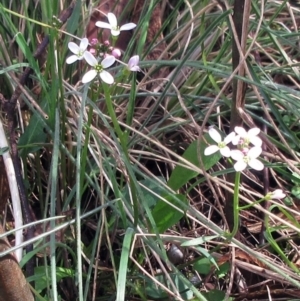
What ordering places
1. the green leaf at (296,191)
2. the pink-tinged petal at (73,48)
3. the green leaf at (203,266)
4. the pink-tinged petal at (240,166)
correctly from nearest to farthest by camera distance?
1. the pink-tinged petal at (240,166)
2. the pink-tinged petal at (73,48)
3. the green leaf at (203,266)
4. the green leaf at (296,191)

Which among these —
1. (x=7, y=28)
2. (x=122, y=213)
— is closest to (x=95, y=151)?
(x=122, y=213)

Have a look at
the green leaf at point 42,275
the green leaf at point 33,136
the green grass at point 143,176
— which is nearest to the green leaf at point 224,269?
the green grass at point 143,176

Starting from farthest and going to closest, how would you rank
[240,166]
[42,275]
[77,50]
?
[42,275] → [77,50] → [240,166]

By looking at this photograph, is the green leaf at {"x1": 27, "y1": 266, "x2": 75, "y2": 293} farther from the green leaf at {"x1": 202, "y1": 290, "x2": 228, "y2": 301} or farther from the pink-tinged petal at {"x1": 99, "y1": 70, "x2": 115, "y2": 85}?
the pink-tinged petal at {"x1": 99, "y1": 70, "x2": 115, "y2": 85}

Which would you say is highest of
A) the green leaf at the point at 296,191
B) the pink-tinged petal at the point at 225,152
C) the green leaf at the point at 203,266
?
the pink-tinged petal at the point at 225,152

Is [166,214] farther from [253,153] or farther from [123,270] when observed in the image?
[253,153]

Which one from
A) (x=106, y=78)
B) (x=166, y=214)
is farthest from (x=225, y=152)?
(x=166, y=214)

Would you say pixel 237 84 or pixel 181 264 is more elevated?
pixel 237 84

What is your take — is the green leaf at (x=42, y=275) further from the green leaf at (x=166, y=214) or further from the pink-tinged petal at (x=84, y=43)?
the pink-tinged petal at (x=84, y=43)

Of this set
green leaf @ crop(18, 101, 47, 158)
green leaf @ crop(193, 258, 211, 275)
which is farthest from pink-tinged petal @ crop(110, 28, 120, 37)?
green leaf @ crop(193, 258, 211, 275)

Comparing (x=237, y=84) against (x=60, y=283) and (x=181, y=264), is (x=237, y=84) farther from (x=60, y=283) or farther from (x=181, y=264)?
(x=60, y=283)

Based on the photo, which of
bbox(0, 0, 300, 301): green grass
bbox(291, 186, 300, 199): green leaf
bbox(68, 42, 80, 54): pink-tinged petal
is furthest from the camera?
bbox(291, 186, 300, 199): green leaf
